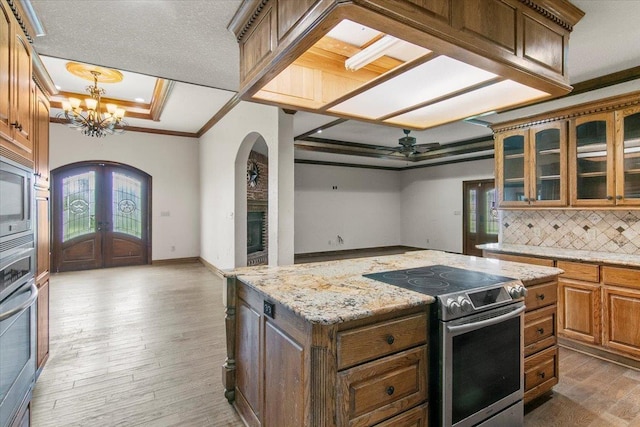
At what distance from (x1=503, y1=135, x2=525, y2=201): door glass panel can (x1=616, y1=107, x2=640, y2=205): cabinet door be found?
2.80 ft

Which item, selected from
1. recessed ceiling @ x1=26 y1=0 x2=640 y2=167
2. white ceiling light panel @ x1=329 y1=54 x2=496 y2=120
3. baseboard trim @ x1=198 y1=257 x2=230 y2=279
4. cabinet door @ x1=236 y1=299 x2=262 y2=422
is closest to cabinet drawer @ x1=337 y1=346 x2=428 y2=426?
cabinet door @ x1=236 y1=299 x2=262 y2=422

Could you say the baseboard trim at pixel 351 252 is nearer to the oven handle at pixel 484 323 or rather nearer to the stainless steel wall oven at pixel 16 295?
the stainless steel wall oven at pixel 16 295

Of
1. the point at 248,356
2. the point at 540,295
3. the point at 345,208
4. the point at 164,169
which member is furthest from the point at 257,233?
the point at 540,295

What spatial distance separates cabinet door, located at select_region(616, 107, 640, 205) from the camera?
295cm

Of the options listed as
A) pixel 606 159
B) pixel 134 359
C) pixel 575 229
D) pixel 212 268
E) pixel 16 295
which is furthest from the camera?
pixel 212 268

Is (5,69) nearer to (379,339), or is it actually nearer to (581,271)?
(379,339)

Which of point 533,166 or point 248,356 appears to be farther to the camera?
point 533,166

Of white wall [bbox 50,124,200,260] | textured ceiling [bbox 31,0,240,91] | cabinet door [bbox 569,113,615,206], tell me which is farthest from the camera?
white wall [bbox 50,124,200,260]

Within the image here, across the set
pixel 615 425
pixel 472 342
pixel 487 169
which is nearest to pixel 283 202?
pixel 472 342

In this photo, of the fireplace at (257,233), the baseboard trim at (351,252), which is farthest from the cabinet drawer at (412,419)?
the baseboard trim at (351,252)

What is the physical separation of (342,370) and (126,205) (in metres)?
7.23

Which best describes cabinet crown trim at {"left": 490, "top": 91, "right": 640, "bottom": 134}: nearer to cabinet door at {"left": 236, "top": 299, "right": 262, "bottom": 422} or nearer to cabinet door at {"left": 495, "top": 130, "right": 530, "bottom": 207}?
cabinet door at {"left": 495, "top": 130, "right": 530, "bottom": 207}

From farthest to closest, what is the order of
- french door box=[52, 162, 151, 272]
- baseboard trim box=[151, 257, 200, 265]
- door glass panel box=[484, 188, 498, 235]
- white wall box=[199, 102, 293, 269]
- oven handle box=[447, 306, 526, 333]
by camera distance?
door glass panel box=[484, 188, 498, 235], baseboard trim box=[151, 257, 200, 265], french door box=[52, 162, 151, 272], white wall box=[199, 102, 293, 269], oven handle box=[447, 306, 526, 333]

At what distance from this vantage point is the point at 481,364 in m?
1.75
